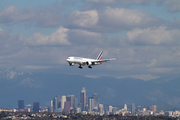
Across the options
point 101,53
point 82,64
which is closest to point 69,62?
point 82,64

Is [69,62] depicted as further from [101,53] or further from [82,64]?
[101,53]

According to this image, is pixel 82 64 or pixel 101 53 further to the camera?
pixel 101 53

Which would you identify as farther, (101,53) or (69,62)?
(101,53)

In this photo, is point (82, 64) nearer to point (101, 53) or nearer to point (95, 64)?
point (95, 64)

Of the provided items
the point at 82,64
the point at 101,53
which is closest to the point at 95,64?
the point at 82,64
